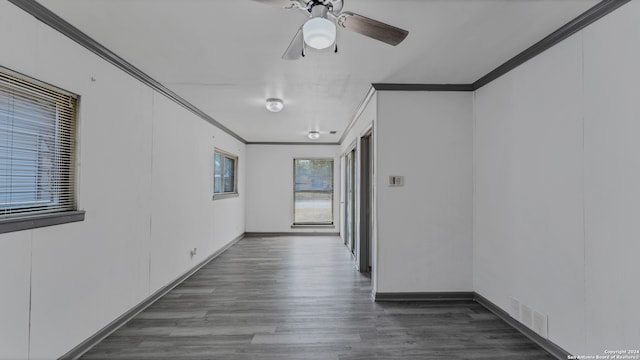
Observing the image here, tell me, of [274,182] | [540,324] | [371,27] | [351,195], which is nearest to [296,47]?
[371,27]

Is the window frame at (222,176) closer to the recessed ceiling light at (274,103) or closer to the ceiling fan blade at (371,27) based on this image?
the recessed ceiling light at (274,103)

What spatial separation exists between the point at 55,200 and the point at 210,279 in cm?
241

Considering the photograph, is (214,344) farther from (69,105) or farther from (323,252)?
(323,252)

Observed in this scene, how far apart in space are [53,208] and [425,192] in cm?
331

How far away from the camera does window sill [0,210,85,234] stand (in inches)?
68.4

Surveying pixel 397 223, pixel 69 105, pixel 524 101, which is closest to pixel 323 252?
pixel 397 223

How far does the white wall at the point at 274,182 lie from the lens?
305 inches

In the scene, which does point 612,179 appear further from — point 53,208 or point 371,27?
point 53,208

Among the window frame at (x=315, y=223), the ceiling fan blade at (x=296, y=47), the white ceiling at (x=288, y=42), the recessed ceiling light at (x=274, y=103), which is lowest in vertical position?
the window frame at (x=315, y=223)

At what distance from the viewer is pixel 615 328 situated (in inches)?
73.7

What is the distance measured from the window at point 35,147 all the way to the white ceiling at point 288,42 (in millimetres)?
564

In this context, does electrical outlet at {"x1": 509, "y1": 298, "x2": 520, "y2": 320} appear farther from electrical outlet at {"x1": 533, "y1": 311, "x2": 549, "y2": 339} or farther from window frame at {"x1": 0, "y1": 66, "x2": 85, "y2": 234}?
window frame at {"x1": 0, "y1": 66, "x2": 85, "y2": 234}

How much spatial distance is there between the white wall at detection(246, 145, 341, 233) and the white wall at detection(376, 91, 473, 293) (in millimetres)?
4345

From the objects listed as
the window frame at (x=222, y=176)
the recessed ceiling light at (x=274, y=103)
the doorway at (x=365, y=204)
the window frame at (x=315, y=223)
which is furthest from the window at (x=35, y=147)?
the window frame at (x=315, y=223)
